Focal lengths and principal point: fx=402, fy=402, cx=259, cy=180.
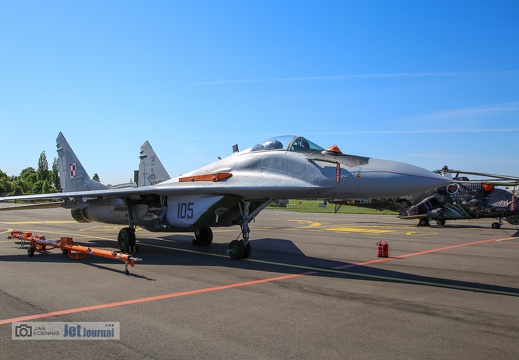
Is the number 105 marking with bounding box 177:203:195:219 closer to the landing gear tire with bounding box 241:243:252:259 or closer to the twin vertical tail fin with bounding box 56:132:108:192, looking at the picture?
the landing gear tire with bounding box 241:243:252:259

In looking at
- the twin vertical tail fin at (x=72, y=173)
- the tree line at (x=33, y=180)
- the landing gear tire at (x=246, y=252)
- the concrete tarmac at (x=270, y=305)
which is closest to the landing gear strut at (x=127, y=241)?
the concrete tarmac at (x=270, y=305)

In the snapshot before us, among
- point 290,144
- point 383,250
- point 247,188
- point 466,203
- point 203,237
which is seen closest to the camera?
point 247,188

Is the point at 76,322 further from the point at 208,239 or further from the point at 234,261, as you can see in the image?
the point at 208,239

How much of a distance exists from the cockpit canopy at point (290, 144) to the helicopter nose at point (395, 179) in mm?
1743

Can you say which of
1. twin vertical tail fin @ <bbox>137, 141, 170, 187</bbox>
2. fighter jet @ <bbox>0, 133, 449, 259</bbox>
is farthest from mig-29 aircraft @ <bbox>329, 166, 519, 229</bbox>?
fighter jet @ <bbox>0, 133, 449, 259</bbox>

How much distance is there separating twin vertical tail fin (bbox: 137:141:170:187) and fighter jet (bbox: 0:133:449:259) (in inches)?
133

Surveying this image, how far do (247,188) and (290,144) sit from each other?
1.60m

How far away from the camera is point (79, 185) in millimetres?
16484

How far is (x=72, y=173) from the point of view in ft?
54.5

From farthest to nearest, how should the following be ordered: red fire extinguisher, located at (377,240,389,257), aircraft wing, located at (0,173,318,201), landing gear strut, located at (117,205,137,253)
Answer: landing gear strut, located at (117,205,137,253)
red fire extinguisher, located at (377,240,389,257)
aircraft wing, located at (0,173,318,201)

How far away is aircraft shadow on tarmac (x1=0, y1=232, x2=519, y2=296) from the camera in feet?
27.0
